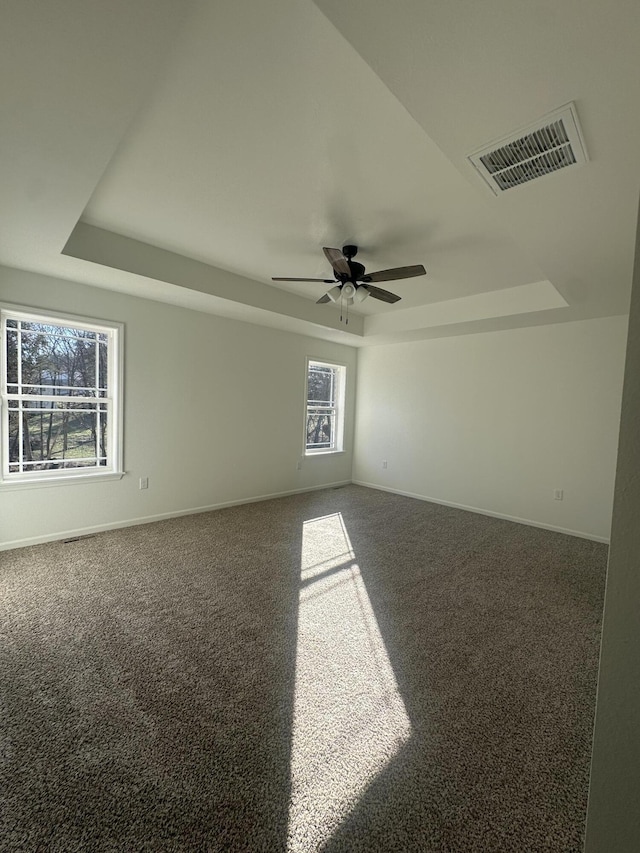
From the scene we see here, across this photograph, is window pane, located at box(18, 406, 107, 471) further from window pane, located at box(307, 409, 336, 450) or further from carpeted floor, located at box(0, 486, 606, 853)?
window pane, located at box(307, 409, 336, 450)

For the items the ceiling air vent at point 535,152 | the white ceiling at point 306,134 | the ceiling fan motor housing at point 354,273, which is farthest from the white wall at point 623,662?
the ceiling fan motor housing at point 354,273

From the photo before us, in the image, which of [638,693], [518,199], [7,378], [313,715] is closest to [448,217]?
[518,199]

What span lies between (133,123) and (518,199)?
2.04 meters

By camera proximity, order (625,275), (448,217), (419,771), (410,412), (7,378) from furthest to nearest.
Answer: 1. (410,412)
2. (7,378)
3. (625,275)
4. (448,217)
5. (419,771)

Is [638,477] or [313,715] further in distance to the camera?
[313,715]

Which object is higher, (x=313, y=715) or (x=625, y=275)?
(x=625, y=275)

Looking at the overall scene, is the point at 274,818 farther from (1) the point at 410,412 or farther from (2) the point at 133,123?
(1) the point at 410,412

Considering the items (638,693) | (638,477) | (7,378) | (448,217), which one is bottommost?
(638,693)

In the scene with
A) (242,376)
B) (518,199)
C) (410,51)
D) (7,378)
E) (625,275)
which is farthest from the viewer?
(242,376)

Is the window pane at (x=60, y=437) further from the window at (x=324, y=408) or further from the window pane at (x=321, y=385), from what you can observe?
the window pane at (x=321, y=385)

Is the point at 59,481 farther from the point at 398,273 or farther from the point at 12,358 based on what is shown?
the point at 398,273

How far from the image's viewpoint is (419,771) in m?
1.39

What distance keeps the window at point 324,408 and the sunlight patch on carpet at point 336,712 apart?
3.42 m

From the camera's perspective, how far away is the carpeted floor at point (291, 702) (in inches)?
47.3
